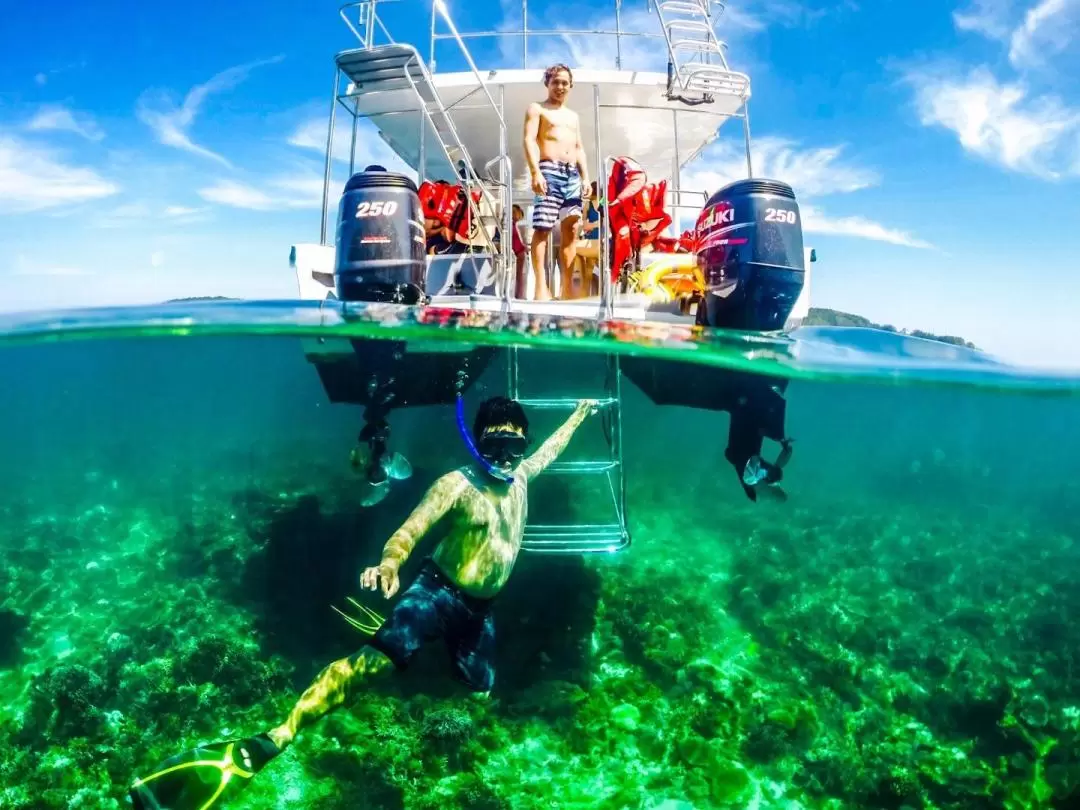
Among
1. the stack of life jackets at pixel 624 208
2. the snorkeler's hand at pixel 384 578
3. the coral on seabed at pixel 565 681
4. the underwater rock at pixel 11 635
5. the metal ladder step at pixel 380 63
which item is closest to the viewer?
the snorkeler's hand at pixel 384 578

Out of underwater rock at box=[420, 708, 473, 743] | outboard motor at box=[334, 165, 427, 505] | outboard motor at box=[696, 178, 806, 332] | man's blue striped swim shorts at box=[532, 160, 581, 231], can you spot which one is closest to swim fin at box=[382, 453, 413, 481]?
outboard motor at box=[334, 165, 427, 505]

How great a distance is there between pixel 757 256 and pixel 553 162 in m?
2.68

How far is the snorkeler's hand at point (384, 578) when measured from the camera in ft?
13.8

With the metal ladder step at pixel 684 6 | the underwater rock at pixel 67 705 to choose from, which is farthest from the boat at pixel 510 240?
the underwater rock at pixel 67 705

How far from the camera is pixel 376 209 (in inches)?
223

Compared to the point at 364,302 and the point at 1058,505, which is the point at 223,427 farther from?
the point at 1058,505

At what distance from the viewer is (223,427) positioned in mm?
26828

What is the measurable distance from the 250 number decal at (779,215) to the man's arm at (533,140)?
2.43m

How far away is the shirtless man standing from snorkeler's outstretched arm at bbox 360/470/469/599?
3.01 metres

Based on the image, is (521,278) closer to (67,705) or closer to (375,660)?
(375,660)

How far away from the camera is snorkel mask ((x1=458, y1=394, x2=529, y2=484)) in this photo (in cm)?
534

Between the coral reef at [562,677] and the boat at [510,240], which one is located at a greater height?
the boat at [510,240]

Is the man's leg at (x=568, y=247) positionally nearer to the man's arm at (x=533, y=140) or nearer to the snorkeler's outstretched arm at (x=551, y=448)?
the man's arm at (x=533, y=140)

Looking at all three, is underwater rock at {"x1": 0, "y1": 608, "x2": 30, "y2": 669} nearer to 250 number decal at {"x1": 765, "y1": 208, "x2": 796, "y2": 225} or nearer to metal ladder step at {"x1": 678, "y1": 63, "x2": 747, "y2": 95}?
250 number decal at {"x1": 765, "y1": 208, "x2": 796, "y2": 225}
